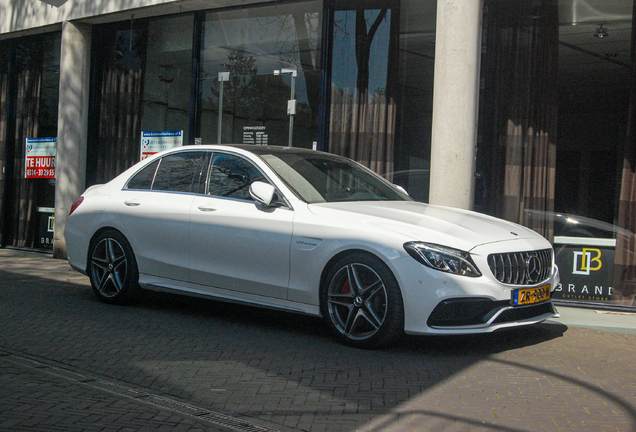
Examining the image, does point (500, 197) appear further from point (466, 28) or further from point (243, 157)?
point (243, 157)

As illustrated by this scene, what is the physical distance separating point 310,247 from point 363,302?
2.11 ft

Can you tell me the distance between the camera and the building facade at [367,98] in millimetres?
8930

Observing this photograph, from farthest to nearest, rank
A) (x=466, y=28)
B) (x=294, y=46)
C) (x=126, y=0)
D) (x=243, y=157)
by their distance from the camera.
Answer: (x=126, y=0)
(x=294, y=46)
(x=466, y=28)
(x=243, y=157)

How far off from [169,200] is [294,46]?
4999 mm

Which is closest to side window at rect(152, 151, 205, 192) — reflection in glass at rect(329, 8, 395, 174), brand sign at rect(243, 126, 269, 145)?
reflection in glass at rect(329, 8, 395, 174)

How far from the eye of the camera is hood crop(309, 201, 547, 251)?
563 centimetres

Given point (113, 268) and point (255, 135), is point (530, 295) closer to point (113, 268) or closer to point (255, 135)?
point (113, 268)

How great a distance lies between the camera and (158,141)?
1294 cm

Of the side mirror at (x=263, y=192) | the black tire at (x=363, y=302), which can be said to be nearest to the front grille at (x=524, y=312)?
the black tire at (x=363, y=302)

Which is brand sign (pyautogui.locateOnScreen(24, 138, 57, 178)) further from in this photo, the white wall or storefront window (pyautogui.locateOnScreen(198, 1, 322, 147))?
storefront window (pyautogui.locateOnScreen(198, 1, 322, 147))

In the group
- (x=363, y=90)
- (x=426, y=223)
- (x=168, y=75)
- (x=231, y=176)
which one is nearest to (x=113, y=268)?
(x=231, y=176)

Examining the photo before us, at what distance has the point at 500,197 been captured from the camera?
9.41 metres

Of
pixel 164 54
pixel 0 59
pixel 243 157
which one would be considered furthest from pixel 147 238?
pixel 0 59

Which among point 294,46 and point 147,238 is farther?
point 294,46
